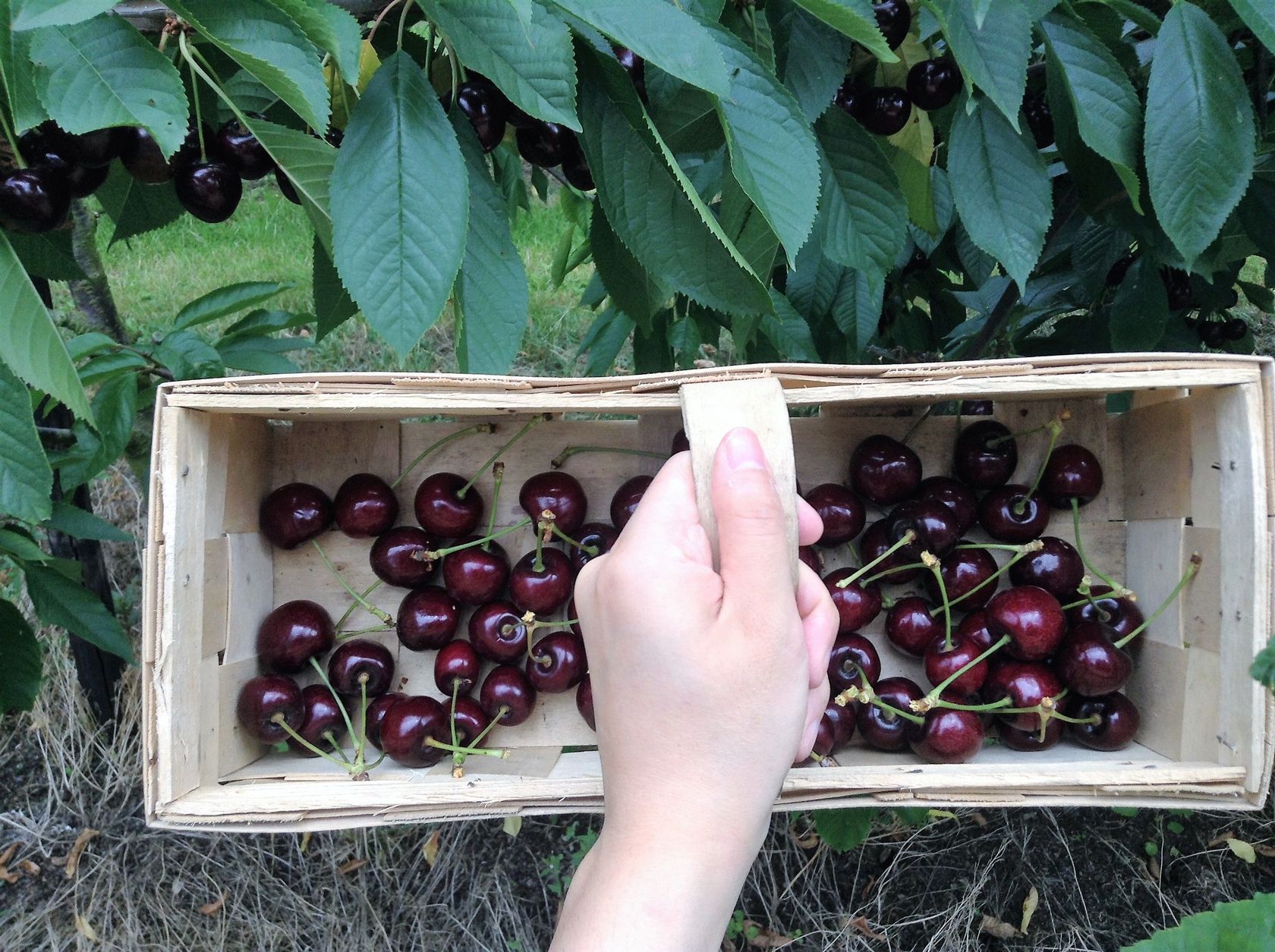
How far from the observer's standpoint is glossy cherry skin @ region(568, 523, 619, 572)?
118 centimetres

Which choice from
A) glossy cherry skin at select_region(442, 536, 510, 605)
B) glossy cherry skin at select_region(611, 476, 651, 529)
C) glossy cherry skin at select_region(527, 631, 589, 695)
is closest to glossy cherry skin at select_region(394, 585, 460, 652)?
glossy cherry skin at select_region(442, 536, 510, 605)

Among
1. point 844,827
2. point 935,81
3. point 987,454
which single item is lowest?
point 844,827

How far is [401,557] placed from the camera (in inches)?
45.8

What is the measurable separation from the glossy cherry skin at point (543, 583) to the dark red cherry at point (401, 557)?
12 cm

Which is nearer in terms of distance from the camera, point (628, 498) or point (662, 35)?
point (662, 35)

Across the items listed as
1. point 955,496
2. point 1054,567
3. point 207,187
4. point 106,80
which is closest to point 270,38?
point 106,80

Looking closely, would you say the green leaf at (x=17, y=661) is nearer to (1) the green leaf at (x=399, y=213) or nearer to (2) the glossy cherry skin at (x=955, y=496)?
(1) the green leaf at (x=399, y=213)

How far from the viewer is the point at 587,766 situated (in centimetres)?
103

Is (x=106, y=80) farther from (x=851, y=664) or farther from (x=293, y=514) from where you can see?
(x=851, y=664)

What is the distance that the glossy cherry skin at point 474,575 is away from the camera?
1.18 m

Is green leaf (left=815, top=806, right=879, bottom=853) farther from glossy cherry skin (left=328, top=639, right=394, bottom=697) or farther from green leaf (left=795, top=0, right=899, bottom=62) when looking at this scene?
green leaf (left=795, top=0, right=899, bottom=62)

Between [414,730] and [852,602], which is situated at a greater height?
[852,602]

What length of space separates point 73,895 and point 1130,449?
1.99 meters

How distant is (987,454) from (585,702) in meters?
0.64
